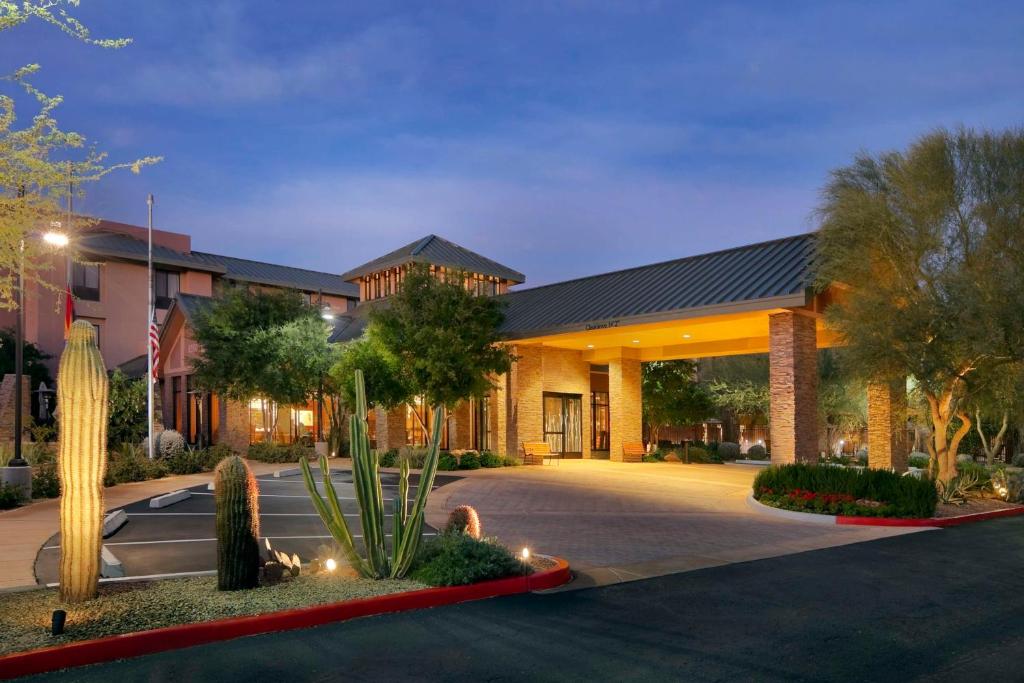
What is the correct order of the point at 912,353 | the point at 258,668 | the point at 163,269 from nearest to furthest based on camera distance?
the point at 258,668
the point at 912,353
the point at 163,269

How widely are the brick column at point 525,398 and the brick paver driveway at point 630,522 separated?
181 inches

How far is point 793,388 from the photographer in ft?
72.3

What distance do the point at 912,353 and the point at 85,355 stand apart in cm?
1664

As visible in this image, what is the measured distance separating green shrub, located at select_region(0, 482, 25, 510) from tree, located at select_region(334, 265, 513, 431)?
1149 cm

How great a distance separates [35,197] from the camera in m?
10.4

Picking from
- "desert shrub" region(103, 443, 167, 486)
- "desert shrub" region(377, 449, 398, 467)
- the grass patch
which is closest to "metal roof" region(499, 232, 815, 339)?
"desert shrub" region(377, 449, 398, 467)

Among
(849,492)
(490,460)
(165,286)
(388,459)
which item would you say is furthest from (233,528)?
(165,286)

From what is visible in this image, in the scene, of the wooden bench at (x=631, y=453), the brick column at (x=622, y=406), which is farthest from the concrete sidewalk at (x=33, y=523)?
the wooden bench at (x=631, y=453)

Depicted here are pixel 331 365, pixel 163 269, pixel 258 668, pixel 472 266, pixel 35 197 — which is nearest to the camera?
pixel 258 668

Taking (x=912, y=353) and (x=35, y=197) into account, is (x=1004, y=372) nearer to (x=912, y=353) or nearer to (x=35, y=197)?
(x=912, y=353)

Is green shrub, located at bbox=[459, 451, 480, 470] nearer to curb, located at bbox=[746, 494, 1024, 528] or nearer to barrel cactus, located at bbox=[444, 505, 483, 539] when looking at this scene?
curb, located at bbox=[746, 494, 1024, 528]

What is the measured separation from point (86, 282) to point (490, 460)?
102 feet

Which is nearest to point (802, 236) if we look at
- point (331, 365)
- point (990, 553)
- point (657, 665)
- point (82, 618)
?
point (990, 553)

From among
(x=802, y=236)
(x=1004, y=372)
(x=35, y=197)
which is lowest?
(x=1004, y=372)
